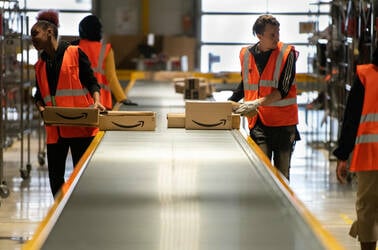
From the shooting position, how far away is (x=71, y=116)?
6191mm

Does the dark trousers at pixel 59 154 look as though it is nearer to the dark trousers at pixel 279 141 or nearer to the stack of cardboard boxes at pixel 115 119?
the stack of cardboard boxes at pixel 115 119

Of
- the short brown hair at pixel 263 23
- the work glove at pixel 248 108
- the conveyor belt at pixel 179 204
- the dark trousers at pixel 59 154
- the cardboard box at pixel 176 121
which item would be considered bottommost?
the dark trousers at pixel 59 154

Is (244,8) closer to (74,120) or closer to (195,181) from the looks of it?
(74,120)

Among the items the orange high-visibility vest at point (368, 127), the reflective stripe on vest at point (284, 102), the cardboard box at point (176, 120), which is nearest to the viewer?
the orange high-visibility vest at point (368, 127)

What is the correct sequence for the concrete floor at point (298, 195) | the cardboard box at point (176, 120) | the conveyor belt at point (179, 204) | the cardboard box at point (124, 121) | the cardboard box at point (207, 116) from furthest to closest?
1. the concrete floor at point (298, 195)
2. the cardboard box at point (176, 120)
3. the cardboard box at point (207, 116)
4. the cardboard box at point (124, 121)
5. the conveyor belt at point (179, 204)

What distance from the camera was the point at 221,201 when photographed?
12.5 ft

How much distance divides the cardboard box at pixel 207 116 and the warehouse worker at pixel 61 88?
71 cm

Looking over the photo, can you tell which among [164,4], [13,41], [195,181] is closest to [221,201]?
[195,181]

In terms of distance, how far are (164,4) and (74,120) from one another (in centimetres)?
1351

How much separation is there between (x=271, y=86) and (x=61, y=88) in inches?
56.4

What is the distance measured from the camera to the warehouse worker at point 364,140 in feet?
Answer: 18.9

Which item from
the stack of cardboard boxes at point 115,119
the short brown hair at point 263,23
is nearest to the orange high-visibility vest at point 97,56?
the short brown hair at point 263,23

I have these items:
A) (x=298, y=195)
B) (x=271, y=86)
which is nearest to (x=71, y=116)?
(x=271, y=86)

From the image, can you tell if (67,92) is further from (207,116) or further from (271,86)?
(271,86)
